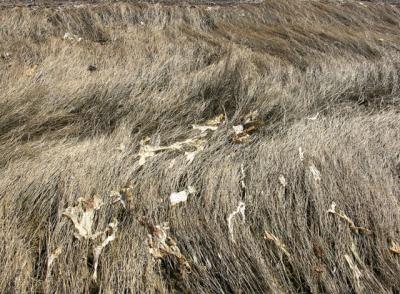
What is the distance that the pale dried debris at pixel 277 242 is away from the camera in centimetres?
185

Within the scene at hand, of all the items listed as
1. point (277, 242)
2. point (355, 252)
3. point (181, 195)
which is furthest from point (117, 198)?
point (355, 252)

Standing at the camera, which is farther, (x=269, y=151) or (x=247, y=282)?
(x=269, y=151)

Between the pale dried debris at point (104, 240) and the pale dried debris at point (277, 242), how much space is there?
0.84 m

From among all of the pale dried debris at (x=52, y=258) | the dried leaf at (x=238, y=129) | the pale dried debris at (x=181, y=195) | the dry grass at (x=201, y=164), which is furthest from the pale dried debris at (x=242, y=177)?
the pale dried debris at (x=52, y=258)

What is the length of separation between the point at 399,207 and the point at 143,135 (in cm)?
182

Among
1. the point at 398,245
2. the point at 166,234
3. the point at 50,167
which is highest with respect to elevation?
the point at 50,167

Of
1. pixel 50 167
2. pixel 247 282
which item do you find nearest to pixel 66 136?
pixel 50 167

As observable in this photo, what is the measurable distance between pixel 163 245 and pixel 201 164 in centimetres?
70

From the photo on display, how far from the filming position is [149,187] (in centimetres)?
210

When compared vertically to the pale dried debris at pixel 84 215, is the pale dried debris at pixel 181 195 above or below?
below

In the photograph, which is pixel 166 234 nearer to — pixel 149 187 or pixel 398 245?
pixel 149 187

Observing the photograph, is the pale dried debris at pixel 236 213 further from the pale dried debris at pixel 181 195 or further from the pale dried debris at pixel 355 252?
the pale dried debris at pixel 355 252

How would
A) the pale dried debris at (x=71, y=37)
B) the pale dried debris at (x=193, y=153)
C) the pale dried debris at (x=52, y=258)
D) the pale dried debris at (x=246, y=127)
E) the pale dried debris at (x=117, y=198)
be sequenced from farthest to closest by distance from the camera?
the pale dried debris at (x=71, y=37)
the pale dried debris at (x=246, y=127)
the pale dried debris at (x=193, y=153)
the pale dried debris at (x=117, y=198)
the pale dried debris at (x=52, y=258)

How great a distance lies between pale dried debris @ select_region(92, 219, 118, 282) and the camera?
1678 mm
